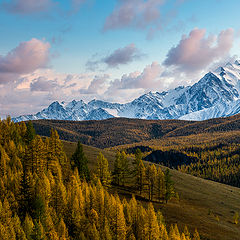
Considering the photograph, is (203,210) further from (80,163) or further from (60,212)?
(60,212)

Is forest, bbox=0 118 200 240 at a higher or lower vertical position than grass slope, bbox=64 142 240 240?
higher

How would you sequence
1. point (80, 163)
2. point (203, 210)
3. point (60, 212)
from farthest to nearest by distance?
point (203, 210) < point (80, 163) < point (60, 212)

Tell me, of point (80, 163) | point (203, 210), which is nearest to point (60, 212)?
point (80, 163)

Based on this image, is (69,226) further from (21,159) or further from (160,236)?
(21,159)

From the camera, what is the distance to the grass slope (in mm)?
70625

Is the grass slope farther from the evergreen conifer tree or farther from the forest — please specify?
the forest

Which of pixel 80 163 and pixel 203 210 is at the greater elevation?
pixel 80 163

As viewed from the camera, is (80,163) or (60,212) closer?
(60,212)

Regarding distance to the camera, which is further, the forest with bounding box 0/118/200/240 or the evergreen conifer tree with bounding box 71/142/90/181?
the evergreen conifer tree with bounding box 71/142/90/181

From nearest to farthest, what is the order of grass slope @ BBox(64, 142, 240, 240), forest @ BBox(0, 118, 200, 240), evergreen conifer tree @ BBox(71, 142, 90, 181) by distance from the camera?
forest @ BBox(0, 118, 200, 240)
grass slope @ BBox(64, 142, 240, 240)
evergreen conifer tree @ BBox(71, 142, 90, 181)

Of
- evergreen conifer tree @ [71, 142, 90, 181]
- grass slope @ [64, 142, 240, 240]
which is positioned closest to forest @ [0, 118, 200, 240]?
evergreen conifer tree @ [71, 142, 90, 181]

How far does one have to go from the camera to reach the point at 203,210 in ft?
296

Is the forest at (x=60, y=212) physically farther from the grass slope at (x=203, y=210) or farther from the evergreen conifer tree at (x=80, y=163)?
the grass slope at (x=203, y=210)

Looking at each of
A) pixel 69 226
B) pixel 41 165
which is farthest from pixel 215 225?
pixel 41 165
